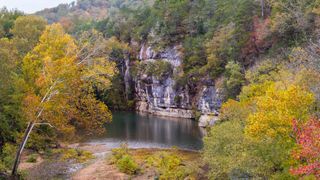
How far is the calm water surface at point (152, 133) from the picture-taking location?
48000 mm

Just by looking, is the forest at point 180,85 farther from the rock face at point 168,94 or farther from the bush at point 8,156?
the rock face at point 168,94

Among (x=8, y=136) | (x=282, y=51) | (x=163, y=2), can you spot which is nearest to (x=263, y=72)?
(x=282, y=51)

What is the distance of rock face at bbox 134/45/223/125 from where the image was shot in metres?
68.2

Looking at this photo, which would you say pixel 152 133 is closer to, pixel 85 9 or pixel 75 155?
pixel 75 155

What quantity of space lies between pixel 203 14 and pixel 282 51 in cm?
3094

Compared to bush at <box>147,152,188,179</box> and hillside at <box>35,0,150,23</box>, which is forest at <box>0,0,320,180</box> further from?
hillside at <box>35,0,150,23</box>

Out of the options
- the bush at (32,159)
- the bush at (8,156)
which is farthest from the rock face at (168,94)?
the bush at (8,156)

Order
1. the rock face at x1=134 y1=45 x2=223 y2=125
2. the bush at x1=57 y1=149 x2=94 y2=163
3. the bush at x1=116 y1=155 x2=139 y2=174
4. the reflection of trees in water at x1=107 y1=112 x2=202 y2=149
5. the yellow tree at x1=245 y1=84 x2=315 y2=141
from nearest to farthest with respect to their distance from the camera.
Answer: the yellow tree at x1=245 y1=84 x2=315 y2=141, the bush at x1=116 y1=155 x2=139 y2=174, the bush at x1=57 y1=149 x2=94 y2=163, the reflection of trees in water at x1=107 y1=112 x2=202 y2=149, the rock face at x1=134 y1=45 x2=223 y2=125

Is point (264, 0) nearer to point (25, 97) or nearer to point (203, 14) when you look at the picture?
point (203, 14)

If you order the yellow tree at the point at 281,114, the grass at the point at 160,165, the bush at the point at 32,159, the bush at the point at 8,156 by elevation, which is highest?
the yellow tree at the point at 281,114

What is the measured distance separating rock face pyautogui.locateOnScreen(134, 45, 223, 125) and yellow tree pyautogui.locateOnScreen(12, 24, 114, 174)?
42.1m

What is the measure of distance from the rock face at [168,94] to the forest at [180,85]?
228mm

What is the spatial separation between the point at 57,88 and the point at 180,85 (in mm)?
53049

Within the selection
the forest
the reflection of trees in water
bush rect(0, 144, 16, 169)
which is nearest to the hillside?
the forest
